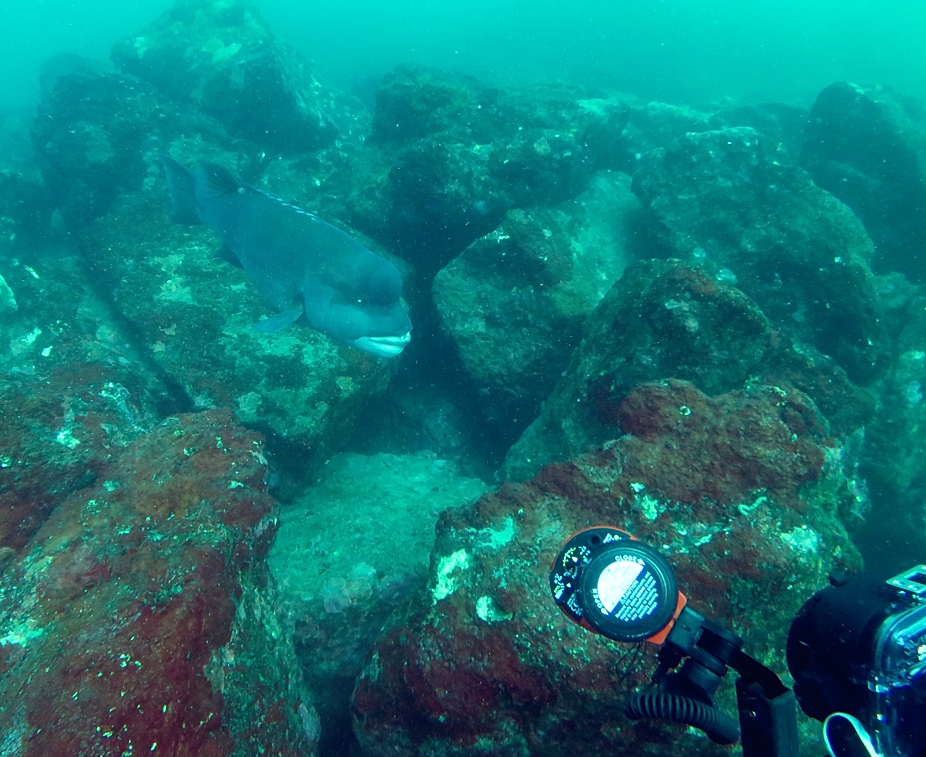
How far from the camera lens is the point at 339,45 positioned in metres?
29.8

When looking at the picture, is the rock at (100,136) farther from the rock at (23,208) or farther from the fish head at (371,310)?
the fish head at (371,310)

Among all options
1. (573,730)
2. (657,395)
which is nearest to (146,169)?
(657,395)

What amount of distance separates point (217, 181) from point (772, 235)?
628cm

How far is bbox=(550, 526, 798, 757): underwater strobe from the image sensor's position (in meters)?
1.31

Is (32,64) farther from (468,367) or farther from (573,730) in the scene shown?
(573,730)

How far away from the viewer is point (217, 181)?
430 cm

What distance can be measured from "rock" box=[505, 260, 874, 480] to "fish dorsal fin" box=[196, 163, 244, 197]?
11.6 feet

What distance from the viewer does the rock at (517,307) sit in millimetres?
5164

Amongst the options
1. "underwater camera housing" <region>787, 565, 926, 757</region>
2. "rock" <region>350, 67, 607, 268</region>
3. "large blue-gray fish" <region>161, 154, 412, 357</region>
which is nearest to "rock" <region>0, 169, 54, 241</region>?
"large blue-gray fish" <region>161, 154, 412, 357</region>

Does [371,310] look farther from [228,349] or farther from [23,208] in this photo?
[23,208]

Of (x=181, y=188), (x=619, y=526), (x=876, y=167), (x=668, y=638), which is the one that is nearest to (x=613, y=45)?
(x=876, y=167)

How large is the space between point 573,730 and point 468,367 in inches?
141

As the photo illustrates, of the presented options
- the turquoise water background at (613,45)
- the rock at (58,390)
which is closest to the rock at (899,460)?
the rock at (58,390)

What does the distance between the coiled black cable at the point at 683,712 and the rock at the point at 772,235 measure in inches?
203
